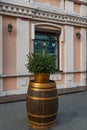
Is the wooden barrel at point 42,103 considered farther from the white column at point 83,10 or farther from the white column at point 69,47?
the white column at point 83,10

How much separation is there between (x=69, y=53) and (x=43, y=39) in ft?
5.84

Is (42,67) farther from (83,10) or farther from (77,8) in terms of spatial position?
(83,10)

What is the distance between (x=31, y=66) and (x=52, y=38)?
6315mm

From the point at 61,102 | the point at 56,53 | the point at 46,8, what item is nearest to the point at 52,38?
the point at 56,53

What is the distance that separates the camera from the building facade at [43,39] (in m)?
10.0

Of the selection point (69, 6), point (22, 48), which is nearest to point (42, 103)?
point (22, 48)

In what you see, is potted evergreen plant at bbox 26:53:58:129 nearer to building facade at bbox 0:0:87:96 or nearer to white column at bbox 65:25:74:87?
building facade at bbox 0:0:87:96

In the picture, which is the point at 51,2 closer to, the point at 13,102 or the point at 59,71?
the point at 59,71

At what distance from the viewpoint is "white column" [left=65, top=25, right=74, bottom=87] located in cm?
1254

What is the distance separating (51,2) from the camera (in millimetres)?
11875

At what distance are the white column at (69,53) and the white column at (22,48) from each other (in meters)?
2.69

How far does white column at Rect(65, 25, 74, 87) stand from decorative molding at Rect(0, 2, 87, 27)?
0.47m

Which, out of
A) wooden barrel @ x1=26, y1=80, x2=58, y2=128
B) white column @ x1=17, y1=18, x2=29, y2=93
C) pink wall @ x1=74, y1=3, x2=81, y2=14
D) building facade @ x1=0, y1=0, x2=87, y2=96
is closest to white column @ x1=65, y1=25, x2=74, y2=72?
building facade @ x1=0, y1=0, x2=87, y2=96

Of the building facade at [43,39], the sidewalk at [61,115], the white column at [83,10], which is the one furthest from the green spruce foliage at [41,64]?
the white column at [83,10]
